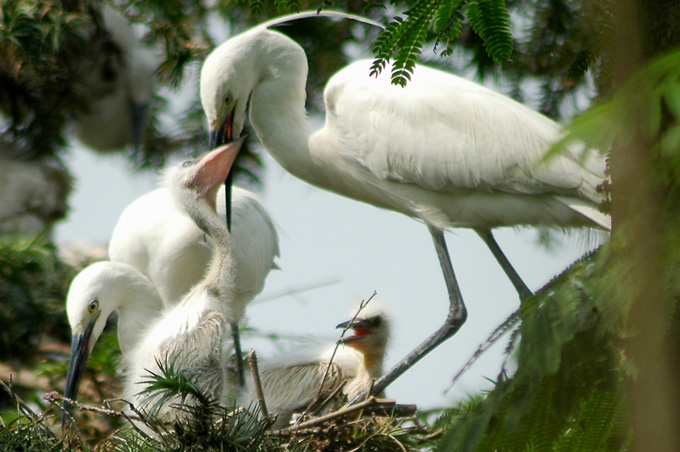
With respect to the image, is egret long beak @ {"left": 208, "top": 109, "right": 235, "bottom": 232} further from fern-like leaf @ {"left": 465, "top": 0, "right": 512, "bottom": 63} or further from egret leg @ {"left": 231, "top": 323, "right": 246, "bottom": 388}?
fern-like leaf @ {"left": 465, "top": 0, "right": 512, "bottom": 63}

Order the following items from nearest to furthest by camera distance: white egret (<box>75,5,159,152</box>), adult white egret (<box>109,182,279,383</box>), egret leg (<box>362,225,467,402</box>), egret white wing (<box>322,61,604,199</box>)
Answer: egret white wing (<box>322,61,604,199</box>)
egret leg (<box>362,225,467,402</box>)
adult white egret (<box>109,182,279,383</box>)
white egret (<box>75,5,159,152</box>)

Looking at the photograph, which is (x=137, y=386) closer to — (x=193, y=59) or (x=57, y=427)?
(x=57, y=427)

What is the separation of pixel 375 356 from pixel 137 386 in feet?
3.70

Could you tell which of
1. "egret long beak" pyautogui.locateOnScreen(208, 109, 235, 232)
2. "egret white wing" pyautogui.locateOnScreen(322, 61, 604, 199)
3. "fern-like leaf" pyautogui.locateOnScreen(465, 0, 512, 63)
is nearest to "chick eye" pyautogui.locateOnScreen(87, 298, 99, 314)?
"egret long beak" pyautogui.locateOnScreen(208, 109, 235, 232)

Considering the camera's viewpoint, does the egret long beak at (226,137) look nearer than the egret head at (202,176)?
No

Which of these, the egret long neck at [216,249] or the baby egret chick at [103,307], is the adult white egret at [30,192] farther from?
the egret long neck at [216,249]

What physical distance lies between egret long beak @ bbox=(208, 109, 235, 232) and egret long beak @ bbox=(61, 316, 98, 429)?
26.2 inches

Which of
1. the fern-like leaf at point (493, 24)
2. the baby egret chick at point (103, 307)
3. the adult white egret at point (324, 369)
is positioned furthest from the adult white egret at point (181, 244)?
the fern-like leaf at point (493, 24)

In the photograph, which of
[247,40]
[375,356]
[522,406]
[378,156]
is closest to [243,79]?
[247,40]

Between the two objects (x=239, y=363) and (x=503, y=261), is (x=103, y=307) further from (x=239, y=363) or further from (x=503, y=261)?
(x=503, y=261)

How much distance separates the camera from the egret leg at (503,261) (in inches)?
134

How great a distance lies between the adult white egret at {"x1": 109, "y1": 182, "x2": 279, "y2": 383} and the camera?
3.88m

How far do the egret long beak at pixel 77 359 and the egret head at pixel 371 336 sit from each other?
94cm

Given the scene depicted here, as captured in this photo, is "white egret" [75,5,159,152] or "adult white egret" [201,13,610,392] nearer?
"adult white egret" [201,13,610,392]
